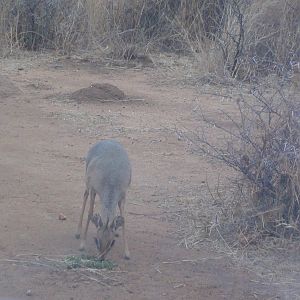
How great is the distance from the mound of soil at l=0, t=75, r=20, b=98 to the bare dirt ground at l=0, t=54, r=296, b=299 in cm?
15

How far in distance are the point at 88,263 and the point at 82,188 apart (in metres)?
2.12

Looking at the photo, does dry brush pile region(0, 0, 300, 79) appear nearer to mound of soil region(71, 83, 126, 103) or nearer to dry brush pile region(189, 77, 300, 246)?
mound of soil region(71, 83, 126, 103)

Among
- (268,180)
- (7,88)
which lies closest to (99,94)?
(7,88)

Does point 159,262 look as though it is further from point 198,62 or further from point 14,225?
point 198,62

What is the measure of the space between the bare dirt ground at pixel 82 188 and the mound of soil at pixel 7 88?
15cm

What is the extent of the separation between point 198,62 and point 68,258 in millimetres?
9075

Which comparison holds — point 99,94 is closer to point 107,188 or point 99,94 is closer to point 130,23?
point 130,23

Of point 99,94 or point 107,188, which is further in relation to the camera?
point 99,94

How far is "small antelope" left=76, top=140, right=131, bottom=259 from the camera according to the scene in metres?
6.75

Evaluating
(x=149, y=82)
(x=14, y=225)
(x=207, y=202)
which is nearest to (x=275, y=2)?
(x=149, y=82)

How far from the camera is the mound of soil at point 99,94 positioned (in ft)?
43.3

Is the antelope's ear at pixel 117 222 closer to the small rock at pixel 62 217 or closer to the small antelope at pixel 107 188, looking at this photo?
the small antelope at pixel 107 188

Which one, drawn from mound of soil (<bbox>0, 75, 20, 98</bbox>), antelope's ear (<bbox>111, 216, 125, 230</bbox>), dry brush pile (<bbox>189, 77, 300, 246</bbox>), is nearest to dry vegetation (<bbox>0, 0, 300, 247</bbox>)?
mound of soil (<bbox>0, 75, 20, 98</bbox>)

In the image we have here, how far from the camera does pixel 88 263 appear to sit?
22.2 ft
